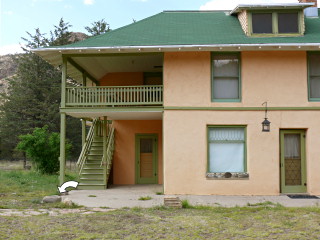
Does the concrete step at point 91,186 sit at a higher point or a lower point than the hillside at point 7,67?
lower

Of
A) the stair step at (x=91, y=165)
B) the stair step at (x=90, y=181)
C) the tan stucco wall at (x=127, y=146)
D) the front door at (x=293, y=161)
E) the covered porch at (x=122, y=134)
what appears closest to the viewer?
the front door at (x=293, y=161)

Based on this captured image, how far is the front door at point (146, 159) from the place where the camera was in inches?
749

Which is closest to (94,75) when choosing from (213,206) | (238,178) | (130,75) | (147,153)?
(130,75)

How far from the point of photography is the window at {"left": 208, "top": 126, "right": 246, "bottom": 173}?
15070 mm

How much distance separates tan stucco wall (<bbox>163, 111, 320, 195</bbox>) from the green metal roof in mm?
2680

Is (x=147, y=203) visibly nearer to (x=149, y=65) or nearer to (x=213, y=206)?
(x=213, y=206)

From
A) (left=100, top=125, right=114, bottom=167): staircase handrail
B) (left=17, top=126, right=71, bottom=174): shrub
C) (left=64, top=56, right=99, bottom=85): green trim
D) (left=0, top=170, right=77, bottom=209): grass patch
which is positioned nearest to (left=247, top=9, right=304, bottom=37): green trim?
(left=64, top=56, right=99, bottom=85): green trim

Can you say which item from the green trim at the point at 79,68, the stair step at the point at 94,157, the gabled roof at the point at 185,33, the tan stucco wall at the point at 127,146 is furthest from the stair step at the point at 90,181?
the gabled roof at the point at 185,33

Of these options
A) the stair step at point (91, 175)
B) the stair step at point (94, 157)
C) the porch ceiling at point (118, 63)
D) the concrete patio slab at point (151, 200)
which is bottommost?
the concrete patio slab at point (151, 200)

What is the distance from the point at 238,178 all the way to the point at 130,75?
309 inches

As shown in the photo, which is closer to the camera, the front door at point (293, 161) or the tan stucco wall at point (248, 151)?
the tan stucco wall at point (248, 151)

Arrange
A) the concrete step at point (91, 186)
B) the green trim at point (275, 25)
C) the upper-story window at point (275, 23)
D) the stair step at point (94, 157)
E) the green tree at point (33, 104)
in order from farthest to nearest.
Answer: the green tree at point (33, 104)
the stair step at point (94, 157)
the concrete step at point (91, 186)
the upper-story window at point (275, 23)
the green trim at point (275, 25)

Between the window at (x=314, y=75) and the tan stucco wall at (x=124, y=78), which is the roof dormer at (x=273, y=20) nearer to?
the window at (x=314, y=75)

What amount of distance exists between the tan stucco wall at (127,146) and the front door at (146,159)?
0.63 ft
